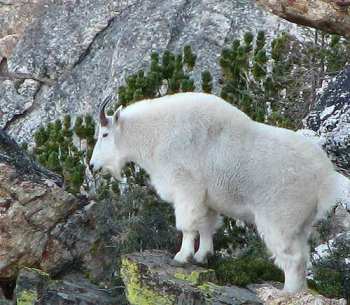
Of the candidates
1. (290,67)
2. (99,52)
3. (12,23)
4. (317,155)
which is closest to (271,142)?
(317,155)

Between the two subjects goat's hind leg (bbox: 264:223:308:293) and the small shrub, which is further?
the small shrub

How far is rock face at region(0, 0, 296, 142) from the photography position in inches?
837

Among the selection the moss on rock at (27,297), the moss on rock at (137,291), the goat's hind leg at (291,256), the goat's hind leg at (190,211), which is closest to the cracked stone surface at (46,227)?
the moss on rock at (27,297)

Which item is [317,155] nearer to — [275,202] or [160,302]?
[275,202]

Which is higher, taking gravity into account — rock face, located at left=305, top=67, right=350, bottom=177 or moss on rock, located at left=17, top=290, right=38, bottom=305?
rock face, located at left=305, top=67, right=350, bottom=177

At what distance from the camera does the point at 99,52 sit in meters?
23.8

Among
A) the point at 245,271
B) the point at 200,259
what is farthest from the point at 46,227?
the point at 245,271

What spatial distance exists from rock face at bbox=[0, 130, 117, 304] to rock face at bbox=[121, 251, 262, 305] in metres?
1.01

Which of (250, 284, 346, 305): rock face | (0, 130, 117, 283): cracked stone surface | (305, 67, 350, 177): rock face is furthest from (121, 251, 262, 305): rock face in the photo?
(305, 67, 350, 177): rock face

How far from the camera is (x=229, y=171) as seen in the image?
8688 millimetres

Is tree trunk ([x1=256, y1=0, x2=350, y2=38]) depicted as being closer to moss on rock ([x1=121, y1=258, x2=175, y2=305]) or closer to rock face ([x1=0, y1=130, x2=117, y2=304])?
rock face ([x1=0, y1=130, x2=117, y2=304])

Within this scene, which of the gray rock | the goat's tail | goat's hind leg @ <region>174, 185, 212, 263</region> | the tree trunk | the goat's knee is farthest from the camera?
the gray rock

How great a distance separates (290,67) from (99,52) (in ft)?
30.3

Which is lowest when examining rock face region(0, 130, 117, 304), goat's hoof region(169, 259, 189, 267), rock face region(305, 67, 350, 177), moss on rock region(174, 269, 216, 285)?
rock face region(0, 130, 117, 304)
